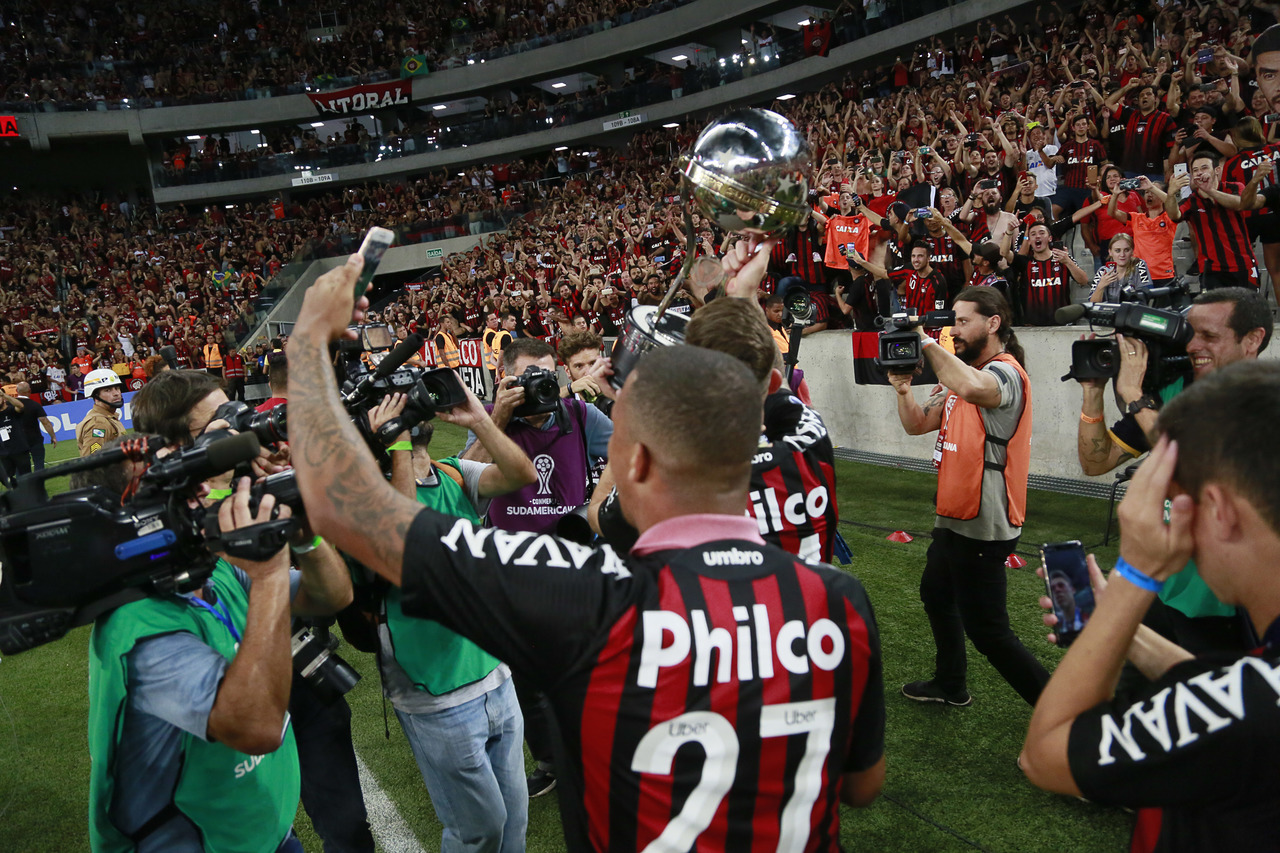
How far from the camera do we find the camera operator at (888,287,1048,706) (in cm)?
369

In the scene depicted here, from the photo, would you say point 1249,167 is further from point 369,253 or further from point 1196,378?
point 369,253

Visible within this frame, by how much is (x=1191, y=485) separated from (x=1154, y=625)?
4.85 ft

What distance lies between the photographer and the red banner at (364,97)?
33.2 m

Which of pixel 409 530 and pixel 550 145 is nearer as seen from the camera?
pixel 409 530

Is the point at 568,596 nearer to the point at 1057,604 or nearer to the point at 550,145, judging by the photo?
the point at 1057,604

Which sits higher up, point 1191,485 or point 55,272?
point 55,272

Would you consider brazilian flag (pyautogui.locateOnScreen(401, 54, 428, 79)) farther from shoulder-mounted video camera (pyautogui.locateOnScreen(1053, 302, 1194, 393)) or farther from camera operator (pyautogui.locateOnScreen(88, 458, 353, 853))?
camera operator (pyautogui.locateOnScreen(88, 458, 353, 853))

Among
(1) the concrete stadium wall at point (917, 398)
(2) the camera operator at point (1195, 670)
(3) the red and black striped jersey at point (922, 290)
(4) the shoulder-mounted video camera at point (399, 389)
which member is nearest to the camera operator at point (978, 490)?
(4) the shoulder-mounted video camera at point (399, 389)

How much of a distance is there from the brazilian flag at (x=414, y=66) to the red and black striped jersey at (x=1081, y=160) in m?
28.3

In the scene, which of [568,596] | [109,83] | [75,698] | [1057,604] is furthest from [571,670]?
[109,83]

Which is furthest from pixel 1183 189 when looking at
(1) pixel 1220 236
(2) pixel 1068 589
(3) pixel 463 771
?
(3) pixel 463 771

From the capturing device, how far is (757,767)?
134cm

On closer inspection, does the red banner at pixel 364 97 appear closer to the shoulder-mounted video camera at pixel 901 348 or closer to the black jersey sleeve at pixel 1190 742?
the shoulder-mounted video camera at pixel 901 348

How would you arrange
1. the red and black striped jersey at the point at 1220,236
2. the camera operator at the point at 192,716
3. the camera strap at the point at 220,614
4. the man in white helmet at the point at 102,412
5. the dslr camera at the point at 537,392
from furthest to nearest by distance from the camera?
1. the man in white helmet at the point at 102,412
2. the red and black striped jersey at the point at 1220,236
3. the dslr camera at the point at 537,392
4. the camera strap at the point at 220,614
5. the camera operator at the point at 192,716
